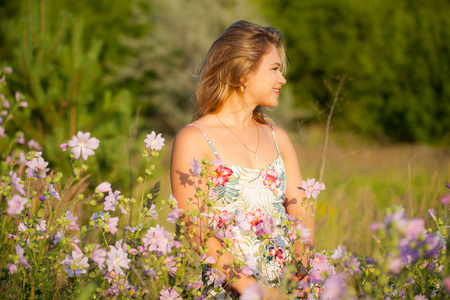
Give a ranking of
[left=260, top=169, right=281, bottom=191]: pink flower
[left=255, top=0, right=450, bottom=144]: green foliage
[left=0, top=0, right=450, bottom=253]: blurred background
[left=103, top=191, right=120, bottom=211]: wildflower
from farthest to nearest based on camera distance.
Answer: [left=255, top=0, right=450, bottom=144]: green foliage < [left=0, top=0, right=450, bottom=253]: blurred background < [left=260, top=169, right=281, bottom=191]: pink flower < [left=103, top=191, right=120, bottom=211]: wildflower

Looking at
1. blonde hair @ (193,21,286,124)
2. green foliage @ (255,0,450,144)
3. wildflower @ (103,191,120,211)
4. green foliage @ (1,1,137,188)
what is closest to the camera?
wildflower @ (103,191,120,211)

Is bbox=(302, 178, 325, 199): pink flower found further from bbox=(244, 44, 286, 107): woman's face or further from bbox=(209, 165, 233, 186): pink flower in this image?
bbox=(244, 44, 286, 107): woman's face

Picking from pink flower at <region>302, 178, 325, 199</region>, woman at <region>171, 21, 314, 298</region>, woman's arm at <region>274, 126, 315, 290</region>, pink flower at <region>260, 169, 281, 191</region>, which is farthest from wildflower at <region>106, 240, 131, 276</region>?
woman's arm at <region>274, 126, 315, 290</region>

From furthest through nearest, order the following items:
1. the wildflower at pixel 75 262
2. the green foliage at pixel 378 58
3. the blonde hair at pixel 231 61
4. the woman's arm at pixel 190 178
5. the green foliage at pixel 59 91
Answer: the green foliage at pixel 378 58 → the green foliage at pixel 59 91 → the blonde hair at pixel 231 61 → the woman's arm at pixel 190 178 → the wildflower at pixel 75 262

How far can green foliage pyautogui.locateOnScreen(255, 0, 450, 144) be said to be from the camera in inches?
503

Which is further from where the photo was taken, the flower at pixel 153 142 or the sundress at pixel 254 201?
the sundress at pixel 254 201

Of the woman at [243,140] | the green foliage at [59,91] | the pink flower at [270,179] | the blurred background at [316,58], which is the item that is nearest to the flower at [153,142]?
the woman at [243,140]

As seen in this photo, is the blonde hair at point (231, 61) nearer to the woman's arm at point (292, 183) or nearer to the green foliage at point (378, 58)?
the woman's arm at point (292, 183)

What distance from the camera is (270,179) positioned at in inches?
79.5

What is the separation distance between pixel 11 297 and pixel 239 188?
37.4 inches

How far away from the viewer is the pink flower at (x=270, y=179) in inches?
78.8

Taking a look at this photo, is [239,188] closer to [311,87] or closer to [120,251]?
[120,251]

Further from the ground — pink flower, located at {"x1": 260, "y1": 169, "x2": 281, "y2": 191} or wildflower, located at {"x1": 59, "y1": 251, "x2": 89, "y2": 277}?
pink flower, located at {"x1": 260, "y1": 169, "x2": 281, "y2": 191}

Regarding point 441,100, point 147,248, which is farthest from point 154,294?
point 441,100
